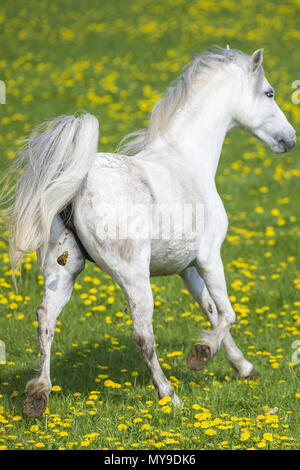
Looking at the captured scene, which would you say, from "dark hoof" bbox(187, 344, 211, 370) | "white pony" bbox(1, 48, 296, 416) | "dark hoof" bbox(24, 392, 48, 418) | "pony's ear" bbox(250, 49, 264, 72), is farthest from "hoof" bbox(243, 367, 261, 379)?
"pony's ear" bbox(250, 49, 264, 72)

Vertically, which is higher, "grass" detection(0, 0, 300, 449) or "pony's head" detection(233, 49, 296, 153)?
"pony's head" detection(233, 49, 296, 153)

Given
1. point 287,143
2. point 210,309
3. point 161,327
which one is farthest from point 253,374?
point 287,143

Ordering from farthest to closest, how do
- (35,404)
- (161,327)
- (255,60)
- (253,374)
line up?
(161,327) < (253,374) < (255,60) < (35,404)

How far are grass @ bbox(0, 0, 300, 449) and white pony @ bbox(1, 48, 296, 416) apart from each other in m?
0.39

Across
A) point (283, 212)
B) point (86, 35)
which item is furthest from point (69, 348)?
point (86, 35)

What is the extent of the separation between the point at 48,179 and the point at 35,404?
1.49m

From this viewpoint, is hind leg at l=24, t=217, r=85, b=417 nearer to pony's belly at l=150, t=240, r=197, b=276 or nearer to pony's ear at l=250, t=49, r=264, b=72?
pony's belly at l=150, t=240, r=197, b=276

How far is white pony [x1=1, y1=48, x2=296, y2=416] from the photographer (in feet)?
15.6

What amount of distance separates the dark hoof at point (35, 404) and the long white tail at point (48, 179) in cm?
89

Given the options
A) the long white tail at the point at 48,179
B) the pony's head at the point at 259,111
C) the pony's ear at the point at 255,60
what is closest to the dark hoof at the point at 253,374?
the pony's head at the point at 259,111

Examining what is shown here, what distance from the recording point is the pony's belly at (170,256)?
16.7 feet

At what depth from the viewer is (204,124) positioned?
5.90 meters

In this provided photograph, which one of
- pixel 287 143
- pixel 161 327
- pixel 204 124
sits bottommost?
pixel 161 327

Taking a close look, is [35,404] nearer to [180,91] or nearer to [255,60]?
[180,91]
